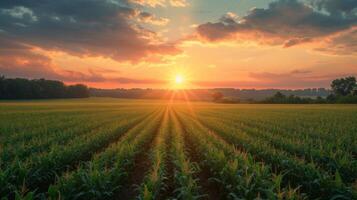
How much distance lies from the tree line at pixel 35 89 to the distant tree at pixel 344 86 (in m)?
124

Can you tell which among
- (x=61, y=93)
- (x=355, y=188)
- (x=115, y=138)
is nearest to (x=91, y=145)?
(x=115, y=138)

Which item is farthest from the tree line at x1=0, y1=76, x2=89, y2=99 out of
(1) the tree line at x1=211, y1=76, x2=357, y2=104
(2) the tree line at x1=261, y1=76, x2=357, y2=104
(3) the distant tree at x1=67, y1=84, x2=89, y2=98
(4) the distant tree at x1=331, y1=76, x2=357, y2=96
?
(4) the distant tree at x1=331, y1=76, x2=357, y2=96

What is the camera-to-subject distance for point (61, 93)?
399ft

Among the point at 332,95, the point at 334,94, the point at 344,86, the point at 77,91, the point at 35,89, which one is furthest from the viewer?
the point at 77,91

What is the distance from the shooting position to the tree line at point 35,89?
10006 cm

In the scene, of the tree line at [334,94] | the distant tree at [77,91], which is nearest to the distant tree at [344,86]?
the tree line at [334,94]

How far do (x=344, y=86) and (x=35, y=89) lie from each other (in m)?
134

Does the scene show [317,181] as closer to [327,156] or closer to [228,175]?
[228,175]

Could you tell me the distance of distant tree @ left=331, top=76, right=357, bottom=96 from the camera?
358 feet

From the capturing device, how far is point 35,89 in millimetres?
107625

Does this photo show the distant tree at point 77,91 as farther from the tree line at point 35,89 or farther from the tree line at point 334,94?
the tree line at point 334,94

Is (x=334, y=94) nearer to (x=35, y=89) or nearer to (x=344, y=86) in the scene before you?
(x=344, y=86)

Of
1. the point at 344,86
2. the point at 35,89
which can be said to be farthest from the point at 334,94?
the point at 35,89

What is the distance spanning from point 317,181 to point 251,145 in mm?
6503
